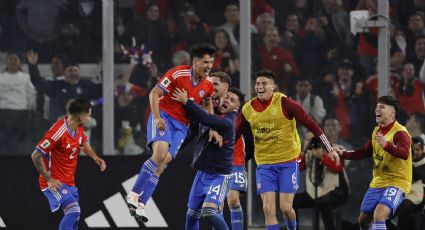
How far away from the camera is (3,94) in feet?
55.9

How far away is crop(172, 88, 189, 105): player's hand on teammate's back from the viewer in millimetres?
11797

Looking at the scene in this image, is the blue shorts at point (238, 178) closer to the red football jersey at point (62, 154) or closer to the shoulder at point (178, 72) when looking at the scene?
the red football jersey at point (62, 154)

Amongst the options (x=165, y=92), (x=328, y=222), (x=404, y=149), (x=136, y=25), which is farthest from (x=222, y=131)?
(x=136, y=25)

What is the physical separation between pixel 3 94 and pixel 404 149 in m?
6.56

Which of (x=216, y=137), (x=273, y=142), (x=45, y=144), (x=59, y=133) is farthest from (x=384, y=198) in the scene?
(x=45, y=144)

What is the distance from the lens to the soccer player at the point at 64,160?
13.3 meters

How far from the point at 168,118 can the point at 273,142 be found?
1.76 metres

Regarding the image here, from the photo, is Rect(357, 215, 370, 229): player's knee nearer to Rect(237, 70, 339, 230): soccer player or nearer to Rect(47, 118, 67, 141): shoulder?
Rect(237, 70, 339, 230): soccer player

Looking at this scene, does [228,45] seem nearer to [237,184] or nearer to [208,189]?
[237,184]

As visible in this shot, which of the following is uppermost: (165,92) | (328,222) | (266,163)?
(165,92)

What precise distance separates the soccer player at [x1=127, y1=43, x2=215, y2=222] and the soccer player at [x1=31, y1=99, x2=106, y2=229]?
1637 mm

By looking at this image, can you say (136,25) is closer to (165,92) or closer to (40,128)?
(40,128)

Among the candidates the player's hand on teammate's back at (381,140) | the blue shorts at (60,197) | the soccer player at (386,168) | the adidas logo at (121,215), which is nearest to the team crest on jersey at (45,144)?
the blue shorts at (60,197)

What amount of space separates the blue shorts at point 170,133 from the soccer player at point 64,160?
5.39ft
